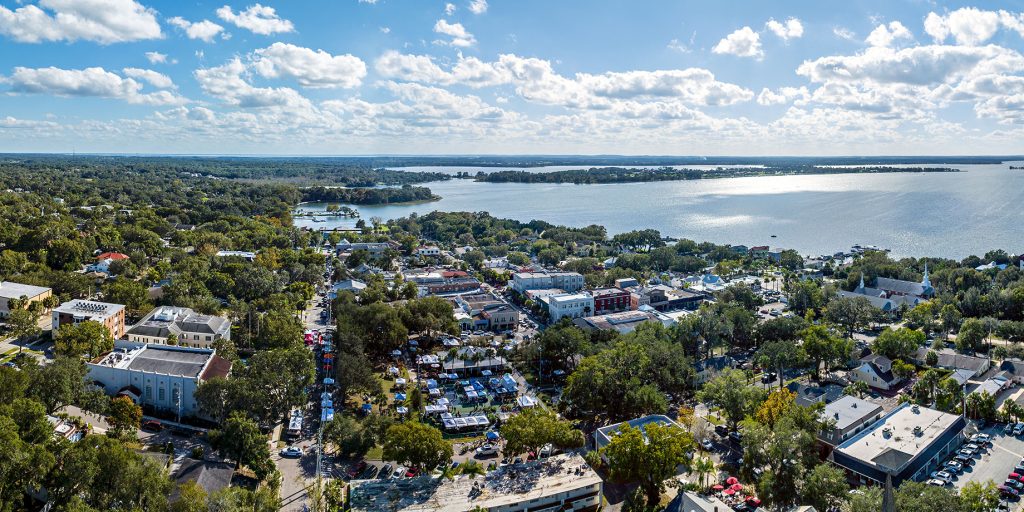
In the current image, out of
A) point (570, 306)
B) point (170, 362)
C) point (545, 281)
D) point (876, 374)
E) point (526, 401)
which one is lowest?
point (526, 401)

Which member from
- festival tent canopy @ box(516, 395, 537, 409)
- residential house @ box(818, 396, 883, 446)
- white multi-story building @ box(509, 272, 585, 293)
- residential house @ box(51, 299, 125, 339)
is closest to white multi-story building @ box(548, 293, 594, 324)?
white multi-story building @ box(509, 272, 585, 293)

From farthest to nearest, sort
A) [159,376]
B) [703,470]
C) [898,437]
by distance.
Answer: [159,376] → [898,437] → [703,470]

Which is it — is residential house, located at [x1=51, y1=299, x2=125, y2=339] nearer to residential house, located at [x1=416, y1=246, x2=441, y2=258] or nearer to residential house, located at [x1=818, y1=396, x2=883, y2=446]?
residential house, located at [x1=818, y1=396, x2=883, y2=446]

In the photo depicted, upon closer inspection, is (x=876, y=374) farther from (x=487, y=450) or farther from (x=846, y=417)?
(x=487, y=450)

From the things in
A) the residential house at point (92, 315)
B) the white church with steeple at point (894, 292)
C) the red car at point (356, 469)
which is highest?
the residential house at point (92, 315)

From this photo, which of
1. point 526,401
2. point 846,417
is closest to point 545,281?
point 526,401

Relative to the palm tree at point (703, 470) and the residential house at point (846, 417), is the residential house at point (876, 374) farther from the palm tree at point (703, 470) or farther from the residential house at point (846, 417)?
the palm tree at point (703, 470)

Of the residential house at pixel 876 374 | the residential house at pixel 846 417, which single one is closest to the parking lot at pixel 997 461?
the residential house at pixel 846 417
